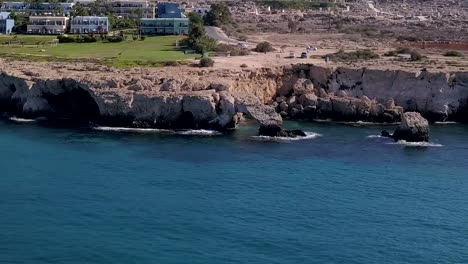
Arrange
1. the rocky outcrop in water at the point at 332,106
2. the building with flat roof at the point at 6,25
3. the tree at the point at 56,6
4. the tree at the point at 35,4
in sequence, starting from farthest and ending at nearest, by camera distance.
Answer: the tree at the point at 35,4
the tree at the point at 56,6
the building with flat roof at the point at 6,25
the rocky outcrop in water at the point at 332,106

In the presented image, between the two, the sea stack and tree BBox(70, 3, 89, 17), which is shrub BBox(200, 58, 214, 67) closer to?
the sea stack

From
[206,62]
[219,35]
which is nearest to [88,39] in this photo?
[219,35]

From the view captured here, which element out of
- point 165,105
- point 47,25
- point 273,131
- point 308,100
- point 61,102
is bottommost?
point 273,131

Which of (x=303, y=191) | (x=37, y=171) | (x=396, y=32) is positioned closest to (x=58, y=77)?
(x=37, y=171)

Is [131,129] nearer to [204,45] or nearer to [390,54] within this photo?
[204,45]

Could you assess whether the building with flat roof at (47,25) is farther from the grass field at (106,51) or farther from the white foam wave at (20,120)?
the white foam wave at (20,120)

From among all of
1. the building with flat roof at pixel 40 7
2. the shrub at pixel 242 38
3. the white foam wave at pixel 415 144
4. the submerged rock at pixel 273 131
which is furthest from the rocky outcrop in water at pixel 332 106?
the building with flat roof at pixel 40 7
